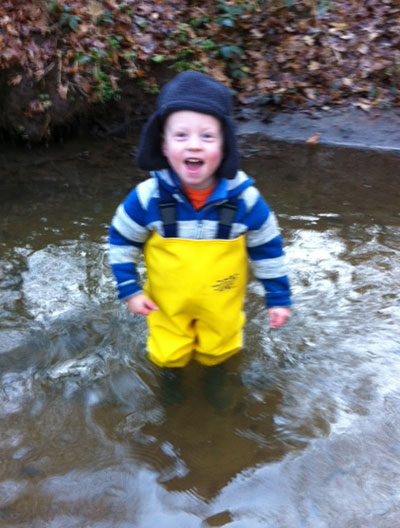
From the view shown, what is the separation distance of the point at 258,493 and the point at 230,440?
361 mm

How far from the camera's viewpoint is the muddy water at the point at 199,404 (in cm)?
258

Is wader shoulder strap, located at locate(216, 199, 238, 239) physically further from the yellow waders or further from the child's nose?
the child's nose

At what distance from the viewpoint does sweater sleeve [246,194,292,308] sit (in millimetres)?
2654

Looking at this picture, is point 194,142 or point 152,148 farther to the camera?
point 152,148

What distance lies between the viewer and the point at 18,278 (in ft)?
14.3

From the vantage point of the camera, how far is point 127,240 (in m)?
2.77

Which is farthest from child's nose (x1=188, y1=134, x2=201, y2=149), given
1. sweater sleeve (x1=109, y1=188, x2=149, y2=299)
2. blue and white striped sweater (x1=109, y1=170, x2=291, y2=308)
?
sweater sleeve (x1=109, y1=188, x2=149, y2=299)

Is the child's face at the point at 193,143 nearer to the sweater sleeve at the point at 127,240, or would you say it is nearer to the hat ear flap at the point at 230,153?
the hat ear flap at the point at 230,153

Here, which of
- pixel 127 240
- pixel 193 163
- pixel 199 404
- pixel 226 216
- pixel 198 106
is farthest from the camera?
pixel 199 404

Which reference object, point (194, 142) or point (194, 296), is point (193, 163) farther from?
point (194, 296)

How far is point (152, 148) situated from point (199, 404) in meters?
1.45

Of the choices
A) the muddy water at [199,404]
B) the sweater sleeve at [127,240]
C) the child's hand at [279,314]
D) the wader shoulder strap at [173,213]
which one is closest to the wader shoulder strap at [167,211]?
the wader shoulder strap at [173,213]

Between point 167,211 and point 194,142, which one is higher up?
point 194,142

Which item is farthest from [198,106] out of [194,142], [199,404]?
[199,404]
